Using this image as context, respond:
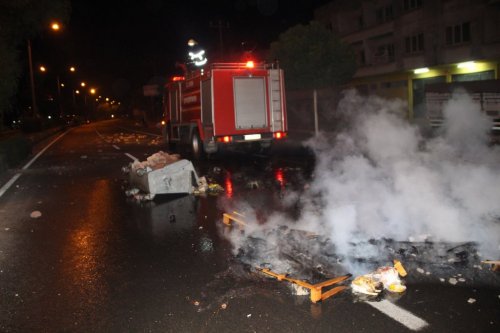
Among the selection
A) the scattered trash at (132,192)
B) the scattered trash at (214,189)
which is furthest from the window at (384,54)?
the scattered trash at (132,192)

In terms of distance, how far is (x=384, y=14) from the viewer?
3209 centimetres

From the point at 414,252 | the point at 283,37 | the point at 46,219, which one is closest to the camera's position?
the point at 414,252

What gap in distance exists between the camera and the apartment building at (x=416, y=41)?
2311 centimetres

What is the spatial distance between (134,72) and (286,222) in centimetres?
6446

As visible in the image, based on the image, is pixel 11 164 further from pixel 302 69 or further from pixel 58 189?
pixel 302 69

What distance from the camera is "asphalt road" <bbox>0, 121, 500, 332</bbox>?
3545 mm

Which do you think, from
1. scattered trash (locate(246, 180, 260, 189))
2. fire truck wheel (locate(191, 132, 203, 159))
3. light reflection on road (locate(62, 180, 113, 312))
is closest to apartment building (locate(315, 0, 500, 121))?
fire truck wheel (locate(191, 132, 203, 159))

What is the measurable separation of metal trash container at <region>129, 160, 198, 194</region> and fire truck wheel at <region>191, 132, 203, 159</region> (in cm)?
571

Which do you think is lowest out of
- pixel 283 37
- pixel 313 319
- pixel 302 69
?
pixel 313 319

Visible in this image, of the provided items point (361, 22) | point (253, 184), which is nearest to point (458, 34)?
point (361, 22)

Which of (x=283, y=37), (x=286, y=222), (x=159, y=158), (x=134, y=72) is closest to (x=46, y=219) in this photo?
(x=159, y=158)

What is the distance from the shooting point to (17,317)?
383 cm

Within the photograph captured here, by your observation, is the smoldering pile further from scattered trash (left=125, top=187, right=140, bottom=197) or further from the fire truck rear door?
the fire truck rear door

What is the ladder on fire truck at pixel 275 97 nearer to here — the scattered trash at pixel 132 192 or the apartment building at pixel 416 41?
the apartment building at pixel 416 41
